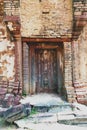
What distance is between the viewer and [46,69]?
10781 millimetres

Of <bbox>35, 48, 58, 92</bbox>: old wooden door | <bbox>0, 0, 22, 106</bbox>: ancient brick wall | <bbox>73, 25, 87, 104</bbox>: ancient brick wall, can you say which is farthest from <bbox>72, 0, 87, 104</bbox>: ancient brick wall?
<bbox>0, 0, 22, 106</bbox>: ancient brick wall

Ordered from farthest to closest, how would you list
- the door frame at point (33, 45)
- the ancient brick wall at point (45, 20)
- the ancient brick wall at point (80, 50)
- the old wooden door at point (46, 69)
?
1. the old wooden door at point (46, 69)
2. the door frame at point (33, 45)
3. the ancient brick wall at point (45, 20)
4. the ancient brick wall at point (80, 50)

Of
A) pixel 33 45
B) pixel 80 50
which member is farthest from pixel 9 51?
pixel 80 50

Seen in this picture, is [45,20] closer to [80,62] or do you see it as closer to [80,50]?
[80,50]

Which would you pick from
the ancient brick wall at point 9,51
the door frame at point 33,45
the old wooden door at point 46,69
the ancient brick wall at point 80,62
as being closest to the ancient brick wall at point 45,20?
the door frame at point 33,45

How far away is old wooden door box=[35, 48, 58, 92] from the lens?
10.8 meters

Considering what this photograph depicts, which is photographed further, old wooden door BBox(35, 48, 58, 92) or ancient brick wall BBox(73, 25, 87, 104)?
old wooden door BBox(35, 48, 58, 92)

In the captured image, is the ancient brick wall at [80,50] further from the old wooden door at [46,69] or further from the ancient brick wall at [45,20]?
the old wooden door at [46,69]

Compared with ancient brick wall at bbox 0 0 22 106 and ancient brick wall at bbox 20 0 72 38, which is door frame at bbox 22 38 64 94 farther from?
ancient brick wall at bbox 0 0 22 106

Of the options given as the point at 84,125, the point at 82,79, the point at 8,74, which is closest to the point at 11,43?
the point at 8,74

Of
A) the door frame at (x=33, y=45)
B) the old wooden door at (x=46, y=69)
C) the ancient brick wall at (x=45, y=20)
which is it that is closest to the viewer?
the ancient brick wall at (x=45, y=20)

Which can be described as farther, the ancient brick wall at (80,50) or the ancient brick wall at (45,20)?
the ancient brick wall at (45,20)

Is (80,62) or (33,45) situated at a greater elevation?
(33,45)

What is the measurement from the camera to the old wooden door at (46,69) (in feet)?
35.3
